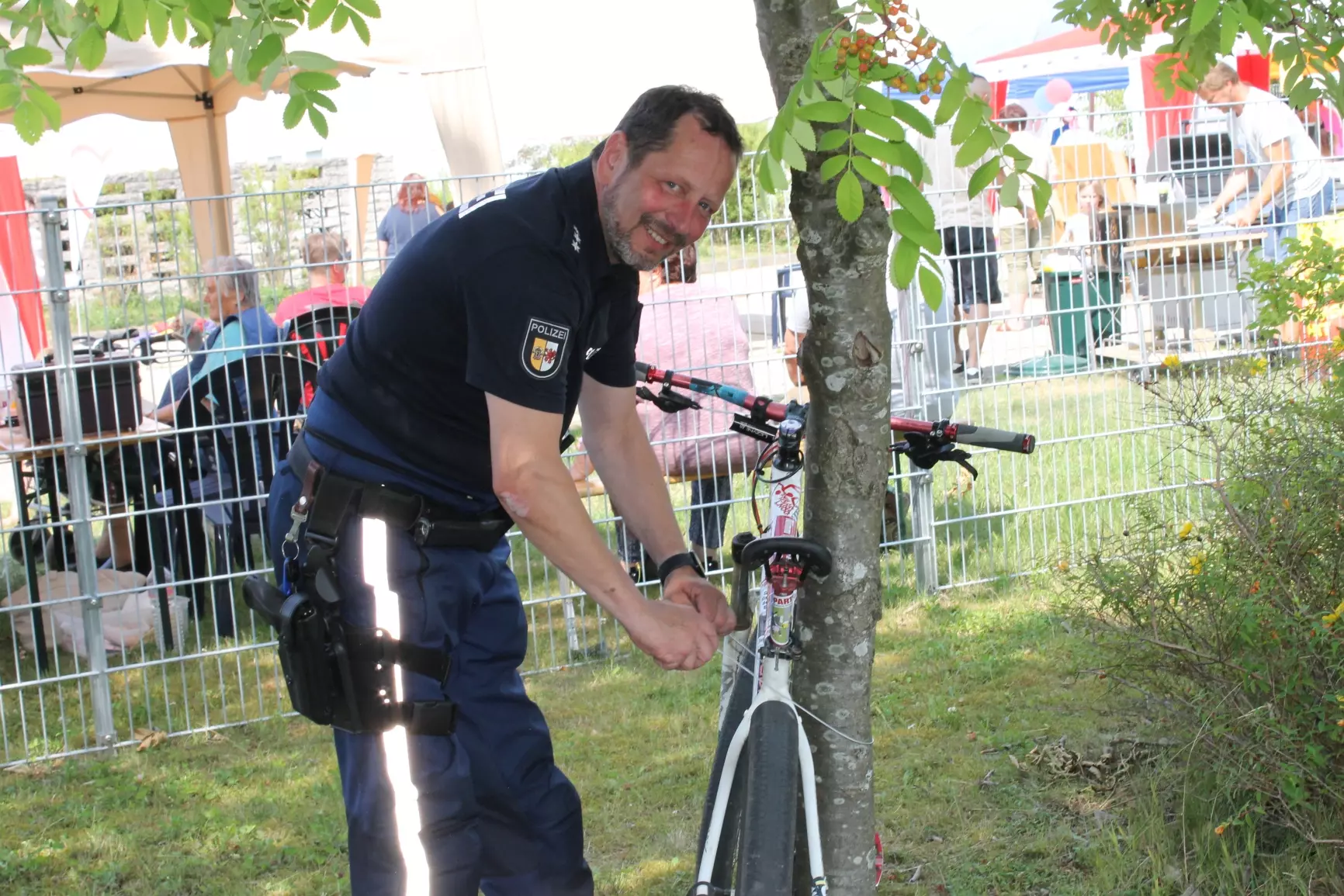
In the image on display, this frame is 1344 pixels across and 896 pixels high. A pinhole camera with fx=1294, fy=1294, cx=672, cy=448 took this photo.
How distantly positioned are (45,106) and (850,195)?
4.73ft

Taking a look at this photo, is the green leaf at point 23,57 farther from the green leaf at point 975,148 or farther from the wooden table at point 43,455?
the wooden table at point 43,455

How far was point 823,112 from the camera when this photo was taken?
1.96 metres

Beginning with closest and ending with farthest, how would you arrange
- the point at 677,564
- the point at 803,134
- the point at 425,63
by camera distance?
1. the point at 803,134
2. the point at 677,564
3. the point at 425,63

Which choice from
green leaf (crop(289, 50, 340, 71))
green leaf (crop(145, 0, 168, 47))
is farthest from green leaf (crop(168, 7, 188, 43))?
green leaf (crop(289, 50, 340, 71))

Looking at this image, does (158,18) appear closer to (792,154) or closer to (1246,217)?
(792,154)

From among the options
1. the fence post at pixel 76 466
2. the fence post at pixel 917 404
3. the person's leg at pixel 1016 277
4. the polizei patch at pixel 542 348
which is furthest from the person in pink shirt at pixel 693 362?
the polizei patch at pixel 542 348

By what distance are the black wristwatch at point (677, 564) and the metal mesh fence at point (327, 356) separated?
94.6 inches

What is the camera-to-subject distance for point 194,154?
11273mm

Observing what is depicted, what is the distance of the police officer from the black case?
2.53 m

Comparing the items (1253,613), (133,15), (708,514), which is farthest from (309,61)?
(708,514)

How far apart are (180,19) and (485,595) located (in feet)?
4.38

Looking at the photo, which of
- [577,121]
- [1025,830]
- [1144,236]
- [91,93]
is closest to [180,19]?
[1025,830]

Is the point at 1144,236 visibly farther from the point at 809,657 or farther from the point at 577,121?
the point at 577,121

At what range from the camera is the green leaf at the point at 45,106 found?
2307mm
